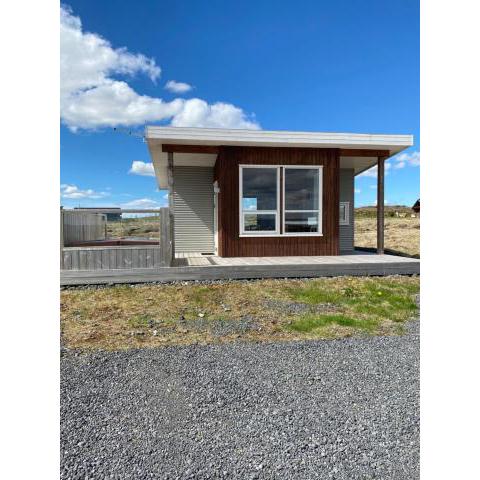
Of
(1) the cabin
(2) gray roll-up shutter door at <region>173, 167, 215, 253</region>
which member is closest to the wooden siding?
(1) the cabin

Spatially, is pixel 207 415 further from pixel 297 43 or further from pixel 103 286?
pixel 103 286

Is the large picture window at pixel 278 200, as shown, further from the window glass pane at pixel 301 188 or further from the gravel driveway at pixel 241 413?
the gravel driveway at pixel 241 413

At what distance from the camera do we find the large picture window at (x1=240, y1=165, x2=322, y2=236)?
7691 mm

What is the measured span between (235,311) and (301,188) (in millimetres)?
4391

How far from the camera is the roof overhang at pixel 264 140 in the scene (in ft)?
22.2

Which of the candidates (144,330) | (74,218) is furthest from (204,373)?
(74,218)

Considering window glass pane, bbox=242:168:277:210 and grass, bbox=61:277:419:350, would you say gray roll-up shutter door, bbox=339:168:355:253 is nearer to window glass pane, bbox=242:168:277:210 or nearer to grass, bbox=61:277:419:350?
window glass pane, bbox=242:168:277:210

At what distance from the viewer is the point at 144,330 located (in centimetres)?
383

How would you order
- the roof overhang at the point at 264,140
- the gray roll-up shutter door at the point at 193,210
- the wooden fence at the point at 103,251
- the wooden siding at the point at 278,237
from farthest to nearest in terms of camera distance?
1. the gray roll-up shutter door at the point at 193,210
2. the wooden siding at the point at 278,237
3. the roof overhang at the point at 264,140
4. the wooden fence at the point at 103,251

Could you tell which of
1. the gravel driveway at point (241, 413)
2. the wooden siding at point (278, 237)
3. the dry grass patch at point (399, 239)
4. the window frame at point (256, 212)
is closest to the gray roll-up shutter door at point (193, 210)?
the wooden siding at point (278, 237)

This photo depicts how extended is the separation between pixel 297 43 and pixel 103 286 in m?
4.97

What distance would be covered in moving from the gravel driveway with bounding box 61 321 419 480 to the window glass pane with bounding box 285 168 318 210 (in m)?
5.05

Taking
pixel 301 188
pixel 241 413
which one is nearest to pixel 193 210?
pixel 301 188

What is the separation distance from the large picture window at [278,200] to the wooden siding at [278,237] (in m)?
0.14
